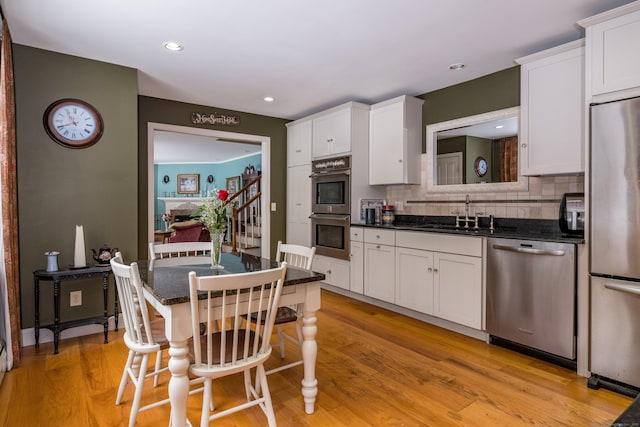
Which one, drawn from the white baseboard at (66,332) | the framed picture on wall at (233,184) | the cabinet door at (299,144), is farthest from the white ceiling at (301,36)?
the framed picture on wall at (233,184)

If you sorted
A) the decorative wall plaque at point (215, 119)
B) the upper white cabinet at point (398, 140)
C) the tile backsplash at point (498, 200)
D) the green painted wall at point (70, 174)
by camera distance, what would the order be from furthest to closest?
the decorative wall plaque at point (215, 119), the upper white cabinet at point (398, 140), the tile backsplash at point (498, 200), the green painted wall at point (70, 174)

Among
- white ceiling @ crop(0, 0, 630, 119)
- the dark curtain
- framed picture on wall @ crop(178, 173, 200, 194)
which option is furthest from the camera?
framed picture on wall @ crop(178, 173, 200, 194)

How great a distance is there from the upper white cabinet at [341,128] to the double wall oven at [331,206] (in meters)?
0.14

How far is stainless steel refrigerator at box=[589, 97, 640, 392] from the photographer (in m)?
2.21

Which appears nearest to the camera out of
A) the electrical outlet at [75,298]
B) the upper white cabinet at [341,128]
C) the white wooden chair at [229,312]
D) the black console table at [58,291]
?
the white wooden chair at [229,312]

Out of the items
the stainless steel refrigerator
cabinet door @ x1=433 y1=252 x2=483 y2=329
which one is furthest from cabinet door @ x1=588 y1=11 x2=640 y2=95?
cabinet door @ x1=433 y1=252 x2=483 y2=329

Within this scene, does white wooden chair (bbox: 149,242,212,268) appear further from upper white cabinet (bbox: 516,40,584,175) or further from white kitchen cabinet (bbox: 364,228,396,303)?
upper white cabinet (bbox: 516,40,584,175)

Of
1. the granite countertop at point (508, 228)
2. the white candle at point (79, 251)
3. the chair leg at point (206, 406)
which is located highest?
the granite countertop at point (508, 228)

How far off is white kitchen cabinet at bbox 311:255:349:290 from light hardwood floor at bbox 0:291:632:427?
1.34 meters

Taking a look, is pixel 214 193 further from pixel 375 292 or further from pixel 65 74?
pixel 375 292

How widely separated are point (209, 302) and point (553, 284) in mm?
2392

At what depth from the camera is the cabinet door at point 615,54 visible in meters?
2.27

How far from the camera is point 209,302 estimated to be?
155 cm

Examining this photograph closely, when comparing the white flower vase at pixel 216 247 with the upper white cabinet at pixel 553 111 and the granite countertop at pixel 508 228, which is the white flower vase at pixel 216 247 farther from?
the upper white cabinet at pixel 553 111
